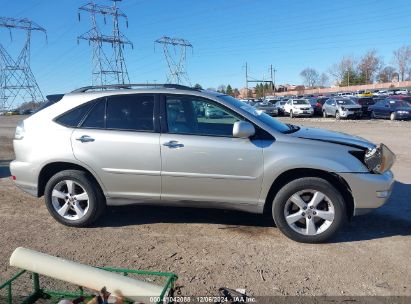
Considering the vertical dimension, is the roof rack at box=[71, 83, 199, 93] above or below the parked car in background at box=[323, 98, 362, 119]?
above

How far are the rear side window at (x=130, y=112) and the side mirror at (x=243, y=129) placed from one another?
3.37 ft

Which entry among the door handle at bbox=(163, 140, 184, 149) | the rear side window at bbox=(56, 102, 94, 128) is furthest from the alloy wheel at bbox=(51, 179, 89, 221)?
the door handle at bbox=(163, 140, 184, 149)

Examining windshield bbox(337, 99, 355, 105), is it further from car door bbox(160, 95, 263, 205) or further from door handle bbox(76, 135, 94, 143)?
door handle bbox(76, 135, 94, 143)

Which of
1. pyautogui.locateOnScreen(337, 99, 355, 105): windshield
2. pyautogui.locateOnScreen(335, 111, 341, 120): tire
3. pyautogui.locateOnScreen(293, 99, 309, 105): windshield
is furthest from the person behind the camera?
pyautogui.locateOnScreen(293, 99, 309, 105): windshield

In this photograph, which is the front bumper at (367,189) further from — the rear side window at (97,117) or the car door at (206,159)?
the rear side window at (97,117)

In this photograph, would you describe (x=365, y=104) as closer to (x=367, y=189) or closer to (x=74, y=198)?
(x=367, y=189)

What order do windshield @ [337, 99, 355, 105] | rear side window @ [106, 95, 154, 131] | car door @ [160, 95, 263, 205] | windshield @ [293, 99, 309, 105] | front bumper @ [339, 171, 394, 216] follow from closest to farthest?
front bumper @ [339, 171, 394, 216]
car door @ [160, 95, 263, 205]
rear side window @ [106, 95, 154, 131]
windshield @ [337, 99, 355, 105]
windshield @ [293, 99, 309, 105]

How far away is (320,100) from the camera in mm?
36906

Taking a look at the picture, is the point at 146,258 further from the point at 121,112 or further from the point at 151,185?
the point at 121,112

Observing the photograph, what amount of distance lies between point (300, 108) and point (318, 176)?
1179 inches

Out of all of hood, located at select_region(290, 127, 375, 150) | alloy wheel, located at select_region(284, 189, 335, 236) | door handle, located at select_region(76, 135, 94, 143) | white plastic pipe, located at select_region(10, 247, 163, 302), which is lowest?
alloy wheel, located at select_region(284, 189, 335, 236)

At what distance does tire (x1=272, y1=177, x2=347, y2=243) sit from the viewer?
14.2 ft

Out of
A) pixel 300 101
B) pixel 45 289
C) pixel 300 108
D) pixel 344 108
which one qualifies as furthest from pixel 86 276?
pixel 300 101

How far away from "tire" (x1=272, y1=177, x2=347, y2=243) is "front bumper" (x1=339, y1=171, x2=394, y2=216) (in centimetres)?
16
